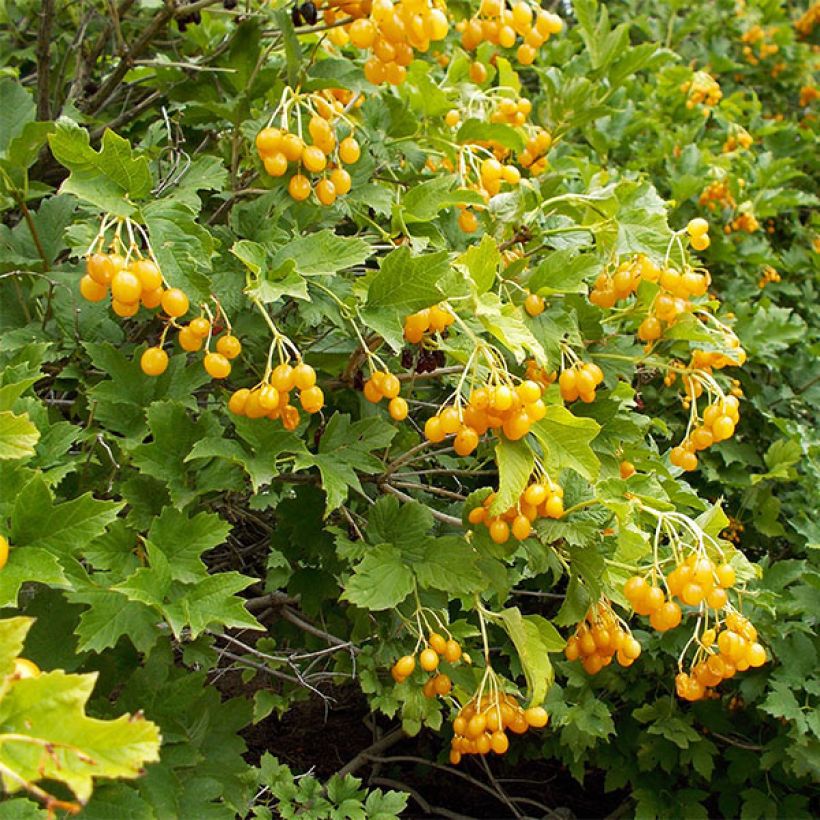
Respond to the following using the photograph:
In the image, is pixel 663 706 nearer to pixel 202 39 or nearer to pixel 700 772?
pixel 700 772

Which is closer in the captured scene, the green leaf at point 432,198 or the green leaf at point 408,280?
the green leaf at point 408,280

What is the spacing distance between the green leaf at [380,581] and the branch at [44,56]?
5.18 ft

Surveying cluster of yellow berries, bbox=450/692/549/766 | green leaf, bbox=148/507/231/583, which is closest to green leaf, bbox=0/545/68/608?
green leaf, bbox=148/507/231/583

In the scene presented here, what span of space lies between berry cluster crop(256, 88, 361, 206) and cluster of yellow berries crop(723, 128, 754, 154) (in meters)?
3.11

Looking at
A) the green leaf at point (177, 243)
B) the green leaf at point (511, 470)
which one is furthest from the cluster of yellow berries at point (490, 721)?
the green leaf at point (177, 243)

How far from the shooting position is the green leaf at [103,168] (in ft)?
4.63

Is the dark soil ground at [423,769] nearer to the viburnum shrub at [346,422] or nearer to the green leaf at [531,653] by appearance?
the viburnum shrub at [346,422]

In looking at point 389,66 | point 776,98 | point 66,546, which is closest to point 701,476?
point 389,66

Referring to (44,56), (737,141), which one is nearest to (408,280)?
(44,56)

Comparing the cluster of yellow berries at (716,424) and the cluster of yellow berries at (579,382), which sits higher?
the cluster of yellow berries at (579,382)

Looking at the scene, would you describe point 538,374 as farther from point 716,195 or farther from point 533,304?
point 716,195

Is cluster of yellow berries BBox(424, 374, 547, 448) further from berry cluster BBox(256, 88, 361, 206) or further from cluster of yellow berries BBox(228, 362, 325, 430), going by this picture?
berry cluster BBox(256, 88, 361, 206)

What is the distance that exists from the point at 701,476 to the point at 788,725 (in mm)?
936

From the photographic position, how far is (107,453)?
5.93 ft
